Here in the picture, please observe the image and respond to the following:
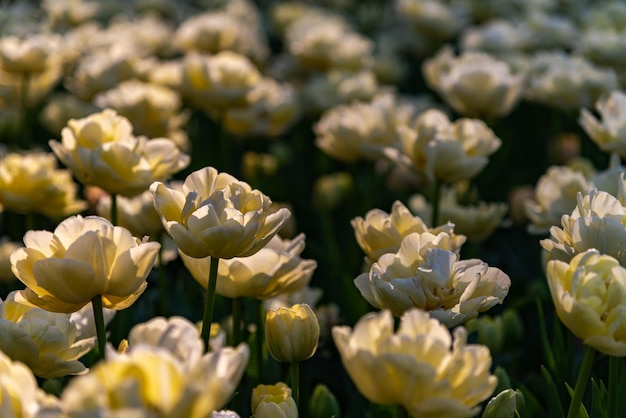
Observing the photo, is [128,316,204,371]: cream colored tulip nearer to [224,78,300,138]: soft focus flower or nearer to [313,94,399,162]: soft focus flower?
[313,94,399,162]: soft focus flower

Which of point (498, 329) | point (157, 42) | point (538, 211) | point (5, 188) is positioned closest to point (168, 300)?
point (5, 188)

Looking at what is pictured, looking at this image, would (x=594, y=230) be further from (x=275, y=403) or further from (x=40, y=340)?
(x=40, y=340)

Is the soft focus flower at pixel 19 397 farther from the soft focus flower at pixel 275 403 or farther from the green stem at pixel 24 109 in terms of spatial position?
the green stem at pixel 24 109

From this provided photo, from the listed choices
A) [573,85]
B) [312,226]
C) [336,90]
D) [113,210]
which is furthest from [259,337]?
[336,90]

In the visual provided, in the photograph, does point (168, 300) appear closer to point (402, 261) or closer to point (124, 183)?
point (124, 183)

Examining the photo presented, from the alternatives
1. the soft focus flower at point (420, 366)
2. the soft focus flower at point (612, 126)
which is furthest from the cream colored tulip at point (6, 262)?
the soft focus flower at point (612, 126)
